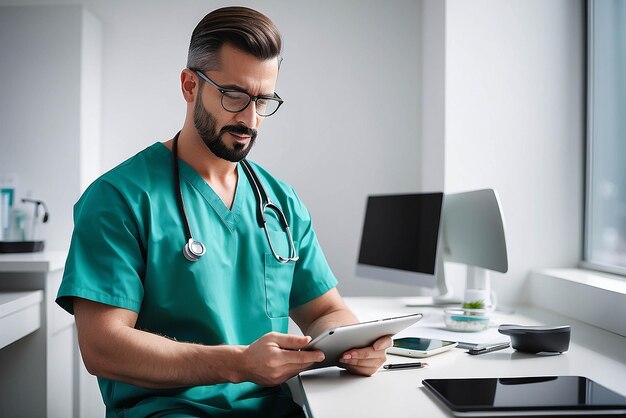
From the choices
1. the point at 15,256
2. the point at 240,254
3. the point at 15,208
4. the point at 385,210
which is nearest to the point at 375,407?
the point at 240,254

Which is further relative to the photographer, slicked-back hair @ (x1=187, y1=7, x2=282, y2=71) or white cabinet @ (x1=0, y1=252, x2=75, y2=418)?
white cabinet @ (x1=0, y1=252, x2=75, y2=418)

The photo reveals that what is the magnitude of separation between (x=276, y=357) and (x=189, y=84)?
26.9 inches

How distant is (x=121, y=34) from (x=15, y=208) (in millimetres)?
979

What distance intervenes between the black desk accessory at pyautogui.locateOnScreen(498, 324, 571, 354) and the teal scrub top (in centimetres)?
53

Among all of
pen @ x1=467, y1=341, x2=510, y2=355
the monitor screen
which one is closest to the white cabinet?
the monitor screen

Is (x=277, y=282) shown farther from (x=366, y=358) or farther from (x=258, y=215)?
(x=366, y=358)

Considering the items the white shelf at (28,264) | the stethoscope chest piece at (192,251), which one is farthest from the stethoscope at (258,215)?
the white shelf at (28,264)

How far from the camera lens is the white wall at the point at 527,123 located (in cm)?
246

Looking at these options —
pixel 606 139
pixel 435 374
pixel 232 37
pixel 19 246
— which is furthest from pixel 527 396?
pixel 19 246

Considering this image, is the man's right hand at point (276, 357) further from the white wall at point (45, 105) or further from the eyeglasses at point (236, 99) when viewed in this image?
the white wall at point (45, 105)

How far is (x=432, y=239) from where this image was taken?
204cm

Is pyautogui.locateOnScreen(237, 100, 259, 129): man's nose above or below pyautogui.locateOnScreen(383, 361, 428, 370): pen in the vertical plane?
above

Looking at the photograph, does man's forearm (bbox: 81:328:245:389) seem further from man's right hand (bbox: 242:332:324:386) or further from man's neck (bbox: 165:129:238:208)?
man's neck (bbox: 165:129:238:208)

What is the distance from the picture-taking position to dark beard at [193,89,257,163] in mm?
1405
